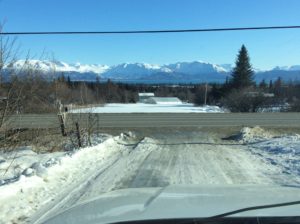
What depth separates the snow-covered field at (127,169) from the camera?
963cm

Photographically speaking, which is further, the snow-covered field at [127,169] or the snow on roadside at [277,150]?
the snow on roadside at [277,150]

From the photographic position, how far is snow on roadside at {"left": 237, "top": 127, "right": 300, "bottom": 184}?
13.7 m

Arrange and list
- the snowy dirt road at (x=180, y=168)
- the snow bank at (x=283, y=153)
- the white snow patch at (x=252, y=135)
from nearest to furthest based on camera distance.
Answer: the snowy dirt road at (x=180, y=168)
the snow bank at (x=283, y=153)
the white snow patch at (x=252, y=135)

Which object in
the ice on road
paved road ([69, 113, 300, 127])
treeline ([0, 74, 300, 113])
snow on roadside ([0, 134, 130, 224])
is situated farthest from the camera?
paved road ([69, 113, 300, 127])

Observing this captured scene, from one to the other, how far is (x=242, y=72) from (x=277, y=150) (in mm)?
77569

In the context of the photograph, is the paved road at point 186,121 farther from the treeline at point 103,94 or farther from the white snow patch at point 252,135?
the white snow patch at point 252,135

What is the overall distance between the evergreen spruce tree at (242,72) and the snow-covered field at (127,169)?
72.9 m

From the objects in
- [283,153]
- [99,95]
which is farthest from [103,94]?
[283,153]

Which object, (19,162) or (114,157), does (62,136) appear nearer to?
(114,157)

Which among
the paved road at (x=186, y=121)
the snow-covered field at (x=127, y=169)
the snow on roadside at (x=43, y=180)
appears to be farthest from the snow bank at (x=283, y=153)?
the paved road at (x=186, y=121)

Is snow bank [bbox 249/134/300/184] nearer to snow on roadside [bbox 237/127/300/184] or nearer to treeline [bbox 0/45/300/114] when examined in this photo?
snow on roadside [bbox 237/127/300/184]

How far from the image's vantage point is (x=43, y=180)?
11336 millimetres

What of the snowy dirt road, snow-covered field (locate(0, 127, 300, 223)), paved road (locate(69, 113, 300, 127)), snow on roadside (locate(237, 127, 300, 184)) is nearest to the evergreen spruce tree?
paved road (locate(69, 113, 300, 127))

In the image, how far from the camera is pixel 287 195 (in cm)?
318
